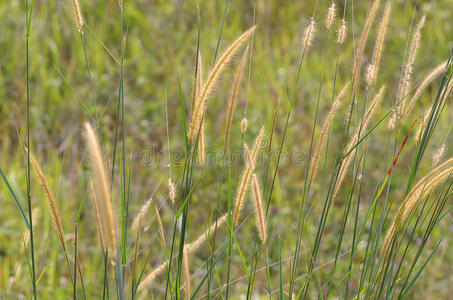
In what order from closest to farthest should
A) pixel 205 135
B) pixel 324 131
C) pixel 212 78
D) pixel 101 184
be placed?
pixel 101 184 → pixel 212 78 → pixel 324 131 → pixel 205 135

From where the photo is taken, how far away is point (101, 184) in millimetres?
636

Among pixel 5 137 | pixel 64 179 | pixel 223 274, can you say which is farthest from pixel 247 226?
pixel 5 137

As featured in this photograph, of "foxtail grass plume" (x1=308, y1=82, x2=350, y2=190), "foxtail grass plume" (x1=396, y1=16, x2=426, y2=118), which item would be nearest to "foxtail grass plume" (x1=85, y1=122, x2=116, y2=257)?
"foxtail grass plume" (x1=308, y1=82, x2=350, y2=190)

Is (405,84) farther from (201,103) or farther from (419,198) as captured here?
(201,103)

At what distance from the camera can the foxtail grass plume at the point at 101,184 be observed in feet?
1.98

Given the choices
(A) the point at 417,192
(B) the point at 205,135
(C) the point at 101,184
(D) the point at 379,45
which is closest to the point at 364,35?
(D) the point at 379,45

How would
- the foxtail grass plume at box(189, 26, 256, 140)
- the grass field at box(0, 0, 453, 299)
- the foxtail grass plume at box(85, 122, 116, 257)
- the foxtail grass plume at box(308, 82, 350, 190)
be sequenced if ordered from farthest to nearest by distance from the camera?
the grass field at box(0, 0, 453, 299) < the foxtail grass plume at box(308, 82, 350, 190) < the foxtail grass plume at box(189, 26, 256, 140) < the foxtail grass plume at box(85, 122, 116, 257)

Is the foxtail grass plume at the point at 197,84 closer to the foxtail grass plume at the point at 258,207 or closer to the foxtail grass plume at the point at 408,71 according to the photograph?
the foxtail grass plume at the point at 258,207

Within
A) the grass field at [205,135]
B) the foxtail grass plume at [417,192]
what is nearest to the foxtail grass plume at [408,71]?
the foxtail grass plume at [417,192]

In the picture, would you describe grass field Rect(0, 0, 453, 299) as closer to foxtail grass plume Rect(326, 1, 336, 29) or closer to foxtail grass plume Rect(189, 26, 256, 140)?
foxtail grass plume Rect(326, 1, 336, 29)

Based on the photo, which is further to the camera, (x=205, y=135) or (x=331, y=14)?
(x=205, y=135)

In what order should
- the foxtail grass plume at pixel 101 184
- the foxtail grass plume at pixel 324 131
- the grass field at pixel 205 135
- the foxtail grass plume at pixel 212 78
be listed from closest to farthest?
the foxtail grass plume at pixel 101 184
the foxtail grass plume at pixel 212 78
the foxtail grass plume at pixel 324 131
the grass field at pixel 205 135

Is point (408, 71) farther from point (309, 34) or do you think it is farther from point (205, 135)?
point (205, 135)

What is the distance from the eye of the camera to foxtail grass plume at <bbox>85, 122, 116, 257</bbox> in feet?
1.98
